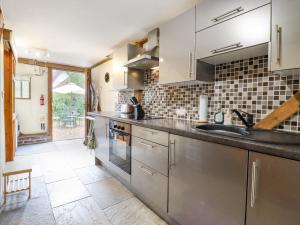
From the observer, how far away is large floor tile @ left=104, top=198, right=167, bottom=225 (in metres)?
1.61

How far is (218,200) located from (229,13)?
1444 mm

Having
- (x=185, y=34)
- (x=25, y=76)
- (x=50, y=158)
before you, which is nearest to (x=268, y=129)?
(x=185, y=34)

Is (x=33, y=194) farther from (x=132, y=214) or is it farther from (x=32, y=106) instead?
(x=32, y=106)

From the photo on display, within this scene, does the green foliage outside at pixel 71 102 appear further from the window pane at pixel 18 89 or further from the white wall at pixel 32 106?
the window pane at pixel 18 89

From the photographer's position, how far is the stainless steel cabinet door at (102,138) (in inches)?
104

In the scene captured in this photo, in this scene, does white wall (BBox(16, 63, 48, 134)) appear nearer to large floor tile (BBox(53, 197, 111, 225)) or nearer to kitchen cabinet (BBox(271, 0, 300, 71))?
large floor tile (BBox(53, 197, 111, 225))

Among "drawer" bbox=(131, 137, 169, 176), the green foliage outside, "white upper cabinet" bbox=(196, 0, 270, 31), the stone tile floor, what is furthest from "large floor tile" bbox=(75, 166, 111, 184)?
the green foliage outside

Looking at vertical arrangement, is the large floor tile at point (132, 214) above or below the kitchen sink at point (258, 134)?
below

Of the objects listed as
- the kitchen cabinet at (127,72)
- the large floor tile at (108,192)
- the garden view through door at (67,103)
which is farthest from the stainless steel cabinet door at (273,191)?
the garden view through door at (67,103)

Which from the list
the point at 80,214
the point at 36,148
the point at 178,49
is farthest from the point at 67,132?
the point at 178,49

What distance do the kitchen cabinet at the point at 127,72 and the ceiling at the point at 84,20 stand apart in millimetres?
214

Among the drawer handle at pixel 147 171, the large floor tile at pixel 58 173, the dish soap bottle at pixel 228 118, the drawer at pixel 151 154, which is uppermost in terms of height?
the dish soap bottle at pixel 228 118

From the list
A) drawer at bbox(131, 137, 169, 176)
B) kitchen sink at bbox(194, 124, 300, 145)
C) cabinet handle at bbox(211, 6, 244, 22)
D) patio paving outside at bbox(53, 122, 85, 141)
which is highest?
cabinet handle at bbox(211, 6, 244, 22)

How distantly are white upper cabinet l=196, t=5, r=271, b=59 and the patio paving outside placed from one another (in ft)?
15.9
